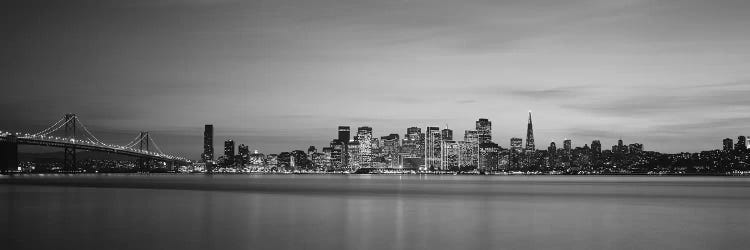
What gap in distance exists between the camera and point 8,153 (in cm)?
11338

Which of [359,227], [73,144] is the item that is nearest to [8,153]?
[73,144]

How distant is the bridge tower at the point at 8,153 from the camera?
359 feet

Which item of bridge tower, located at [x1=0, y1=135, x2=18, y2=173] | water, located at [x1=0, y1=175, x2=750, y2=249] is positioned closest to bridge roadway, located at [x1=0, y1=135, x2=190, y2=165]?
bridge tower, located at [x1=0, y1=135, x2=18, y2=173]

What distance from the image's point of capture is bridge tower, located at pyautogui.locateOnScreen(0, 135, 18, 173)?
10931 cm

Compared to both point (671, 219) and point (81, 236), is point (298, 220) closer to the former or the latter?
point (81, 236)

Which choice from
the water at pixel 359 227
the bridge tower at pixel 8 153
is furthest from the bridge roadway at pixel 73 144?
the water at pixel 359 227

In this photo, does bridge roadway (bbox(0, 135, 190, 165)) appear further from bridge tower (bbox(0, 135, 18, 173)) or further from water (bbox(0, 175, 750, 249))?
water (bbox(0, 175, 750, 249))

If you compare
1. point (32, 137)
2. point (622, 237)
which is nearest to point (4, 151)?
point (32, 137)

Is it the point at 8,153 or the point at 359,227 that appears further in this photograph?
the point at 8,153

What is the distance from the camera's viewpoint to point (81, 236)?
2455cm

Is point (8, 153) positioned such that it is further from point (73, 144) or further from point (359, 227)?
point (359, 227)

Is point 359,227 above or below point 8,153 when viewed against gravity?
below

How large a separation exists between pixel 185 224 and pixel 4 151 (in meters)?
97.4

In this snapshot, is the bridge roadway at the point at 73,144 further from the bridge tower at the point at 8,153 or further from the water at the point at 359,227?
the water at the point at 359,227
